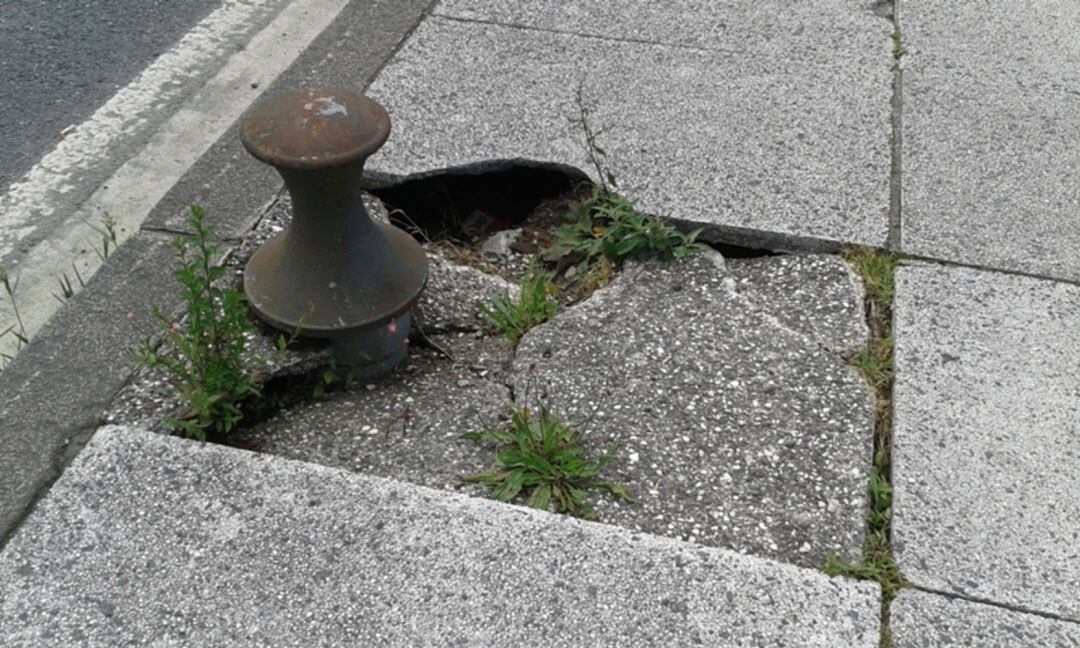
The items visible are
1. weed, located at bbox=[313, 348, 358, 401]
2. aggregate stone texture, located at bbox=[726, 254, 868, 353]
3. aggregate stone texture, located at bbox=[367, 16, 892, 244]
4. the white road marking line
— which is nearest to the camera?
weed, located at bbox=[313, 348, 358, 401]

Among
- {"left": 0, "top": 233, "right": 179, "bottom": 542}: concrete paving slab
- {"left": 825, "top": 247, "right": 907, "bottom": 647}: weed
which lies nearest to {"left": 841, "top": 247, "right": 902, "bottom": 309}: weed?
{"left": 825, "top": 247, "right": 907, "bottom": 647}: weed

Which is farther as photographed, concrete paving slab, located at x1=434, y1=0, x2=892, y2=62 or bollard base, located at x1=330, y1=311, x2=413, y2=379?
concrete paving slab, located at x1=434, y1=0, x2=892, y2=62

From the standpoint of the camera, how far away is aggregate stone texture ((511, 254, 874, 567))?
2.27m

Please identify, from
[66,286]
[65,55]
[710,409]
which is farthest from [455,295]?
[65,55]

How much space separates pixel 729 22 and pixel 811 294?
5.82ft

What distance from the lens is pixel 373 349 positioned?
8.69 ft

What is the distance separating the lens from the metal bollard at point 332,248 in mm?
2381

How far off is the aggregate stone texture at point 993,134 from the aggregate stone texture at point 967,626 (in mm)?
1193

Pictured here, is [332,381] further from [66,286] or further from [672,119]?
[672,119]

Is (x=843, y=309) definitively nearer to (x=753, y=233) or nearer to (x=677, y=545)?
(x=753, y=233)

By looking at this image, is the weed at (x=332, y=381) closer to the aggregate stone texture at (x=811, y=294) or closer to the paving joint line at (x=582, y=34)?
the aggregate stone texture at (x=811, y=294)

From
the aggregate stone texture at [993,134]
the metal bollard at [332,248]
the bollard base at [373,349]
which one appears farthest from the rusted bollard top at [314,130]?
the aggregate stone texture at [993,134]

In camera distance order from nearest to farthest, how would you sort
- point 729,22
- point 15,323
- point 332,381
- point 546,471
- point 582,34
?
point 546,471 < point 332,381 < point 15,323 < point 582,34 < point 729,22

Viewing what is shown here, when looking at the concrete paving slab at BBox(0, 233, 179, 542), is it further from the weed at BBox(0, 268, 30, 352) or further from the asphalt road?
the asphalt road
